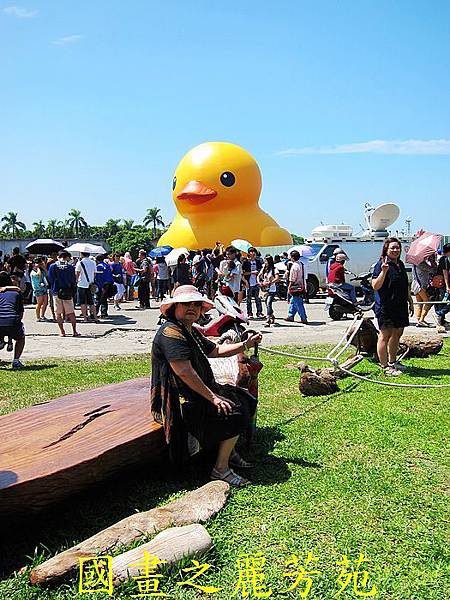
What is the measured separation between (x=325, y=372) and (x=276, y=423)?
5.36 feet

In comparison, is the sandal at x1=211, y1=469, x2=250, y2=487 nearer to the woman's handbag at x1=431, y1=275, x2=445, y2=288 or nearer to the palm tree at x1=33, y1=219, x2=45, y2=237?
the woman's handbag at x1=431, y1=275, x2=445, y2=288

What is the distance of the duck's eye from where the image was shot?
25620 millimetres

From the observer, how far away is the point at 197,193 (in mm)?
24953

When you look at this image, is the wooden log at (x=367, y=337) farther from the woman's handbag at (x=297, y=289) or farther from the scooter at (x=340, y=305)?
the woman's handbag at (x=297, y=289)

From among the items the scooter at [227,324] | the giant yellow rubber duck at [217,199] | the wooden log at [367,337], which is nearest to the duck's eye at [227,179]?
the giant yellow rubber duck at [217,199]

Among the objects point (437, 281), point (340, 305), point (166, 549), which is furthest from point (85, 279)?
point (166, 549)

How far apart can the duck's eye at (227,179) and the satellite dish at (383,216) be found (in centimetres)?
612

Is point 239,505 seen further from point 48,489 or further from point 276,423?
point 276,423

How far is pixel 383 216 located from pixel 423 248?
14932mm

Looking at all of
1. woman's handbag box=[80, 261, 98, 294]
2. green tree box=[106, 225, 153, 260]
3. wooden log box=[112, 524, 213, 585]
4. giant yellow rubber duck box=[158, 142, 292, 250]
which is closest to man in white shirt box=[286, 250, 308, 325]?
woman's handbag box=[80, 261, 98, 294]

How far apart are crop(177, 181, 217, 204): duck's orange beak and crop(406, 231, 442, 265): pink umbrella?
46.5 feet

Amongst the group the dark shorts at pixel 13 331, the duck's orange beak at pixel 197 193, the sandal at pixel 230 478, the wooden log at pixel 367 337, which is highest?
the duck's orange beak at pixel 197 193

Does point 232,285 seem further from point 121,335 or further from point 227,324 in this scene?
point 227,324

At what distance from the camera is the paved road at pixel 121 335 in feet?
32.8
